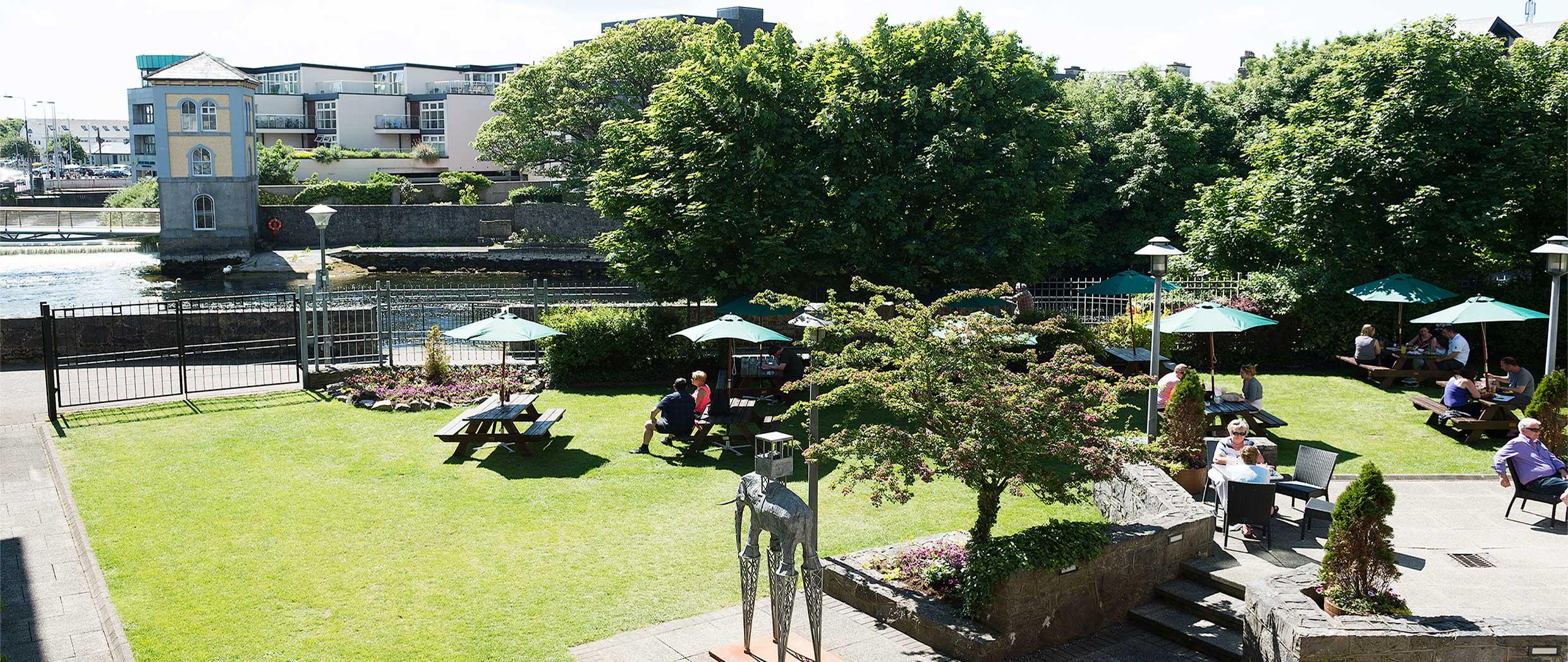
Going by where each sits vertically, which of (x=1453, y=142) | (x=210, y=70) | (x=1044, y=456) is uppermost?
(x=210, y=70)

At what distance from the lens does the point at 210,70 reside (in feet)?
176

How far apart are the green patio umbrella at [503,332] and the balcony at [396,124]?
77725 mm

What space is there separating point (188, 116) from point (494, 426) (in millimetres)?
46263

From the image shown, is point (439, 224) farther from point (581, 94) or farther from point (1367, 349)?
point (1367, 349)

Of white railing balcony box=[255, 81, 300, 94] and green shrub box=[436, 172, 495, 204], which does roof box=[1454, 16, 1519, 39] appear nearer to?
green shrub box=[436, 172, 495, 204]

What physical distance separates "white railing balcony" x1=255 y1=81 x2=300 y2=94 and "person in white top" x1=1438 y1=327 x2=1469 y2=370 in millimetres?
92176

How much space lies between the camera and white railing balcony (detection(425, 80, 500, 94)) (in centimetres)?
8831

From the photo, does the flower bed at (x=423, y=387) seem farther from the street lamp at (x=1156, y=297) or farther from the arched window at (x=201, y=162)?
the arched window at (x=201, y=162)

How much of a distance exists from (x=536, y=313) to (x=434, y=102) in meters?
72.9

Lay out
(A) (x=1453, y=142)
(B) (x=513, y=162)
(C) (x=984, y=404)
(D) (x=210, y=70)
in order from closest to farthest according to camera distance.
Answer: (C) (x=984, y=404)
(A) (x=1453, y=142)
(D) (x=210, y=70)
(B) (x=513, y=162)

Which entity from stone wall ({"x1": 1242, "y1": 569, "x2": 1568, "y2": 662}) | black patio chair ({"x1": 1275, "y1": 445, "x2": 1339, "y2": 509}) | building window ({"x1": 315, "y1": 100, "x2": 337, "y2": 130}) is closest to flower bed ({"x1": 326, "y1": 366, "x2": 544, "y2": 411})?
black patio chair ({"x1": 1275, "y1": 445, "x2": 1339, "y2": 509})

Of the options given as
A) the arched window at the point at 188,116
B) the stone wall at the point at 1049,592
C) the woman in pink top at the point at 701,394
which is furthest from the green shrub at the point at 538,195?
the stone wall at the point at 1049,592

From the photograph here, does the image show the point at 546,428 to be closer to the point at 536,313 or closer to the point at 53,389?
the point at 536,313

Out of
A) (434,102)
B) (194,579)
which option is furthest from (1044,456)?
(434,102)
